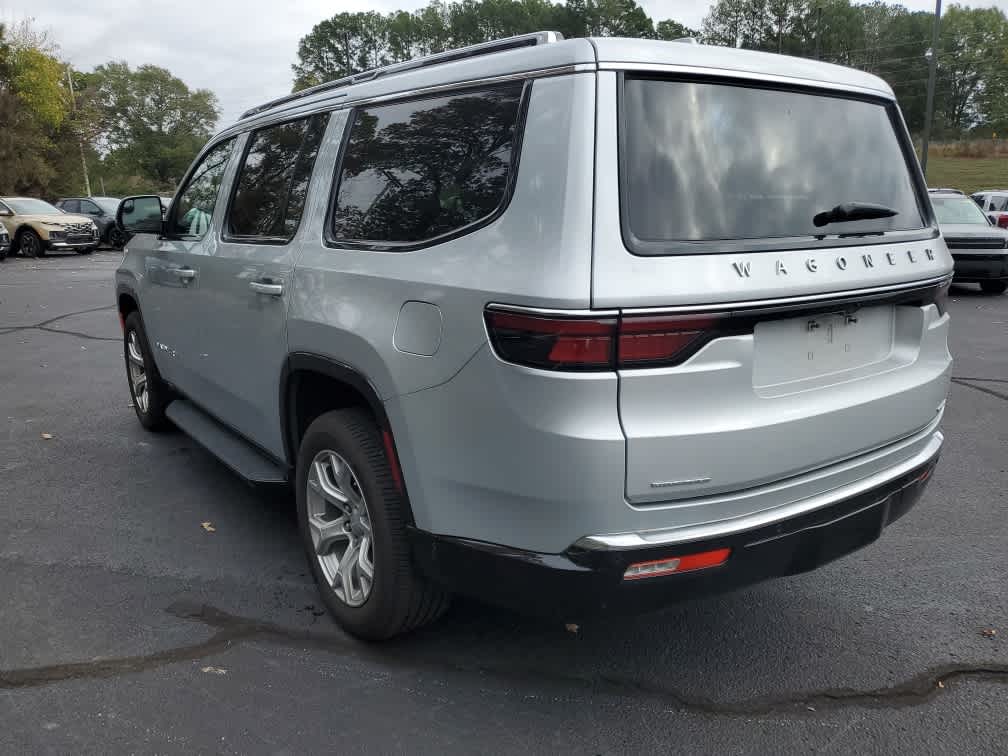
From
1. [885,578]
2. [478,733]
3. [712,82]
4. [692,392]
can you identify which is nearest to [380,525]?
[478,733]

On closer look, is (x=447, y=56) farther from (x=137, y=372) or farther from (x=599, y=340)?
(x=137, y=372)

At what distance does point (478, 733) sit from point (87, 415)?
485 cm

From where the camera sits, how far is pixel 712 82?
2.43m

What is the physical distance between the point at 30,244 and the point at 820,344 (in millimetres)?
26453

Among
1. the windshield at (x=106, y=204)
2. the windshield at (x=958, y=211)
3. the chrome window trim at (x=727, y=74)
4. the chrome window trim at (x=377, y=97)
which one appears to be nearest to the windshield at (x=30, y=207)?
the windshield at (x=106, y=204)

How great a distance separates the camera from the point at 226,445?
13.6 ft

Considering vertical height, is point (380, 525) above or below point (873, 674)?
above

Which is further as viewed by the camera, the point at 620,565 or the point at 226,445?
the point at 226,445

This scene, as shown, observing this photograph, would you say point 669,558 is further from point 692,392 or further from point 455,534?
point 455,534

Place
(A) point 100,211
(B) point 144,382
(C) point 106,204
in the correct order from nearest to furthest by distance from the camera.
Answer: (B) point 144,382
(A) point 100,211
(C) point 106,204

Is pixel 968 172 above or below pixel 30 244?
above

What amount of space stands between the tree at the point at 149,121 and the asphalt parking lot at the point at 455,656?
3723 inches

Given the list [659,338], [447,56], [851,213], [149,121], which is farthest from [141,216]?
[149,121]

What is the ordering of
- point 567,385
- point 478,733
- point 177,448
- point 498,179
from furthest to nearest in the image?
Result: point 177,448 < point 478,733 < point 498,179 < point 567,385
